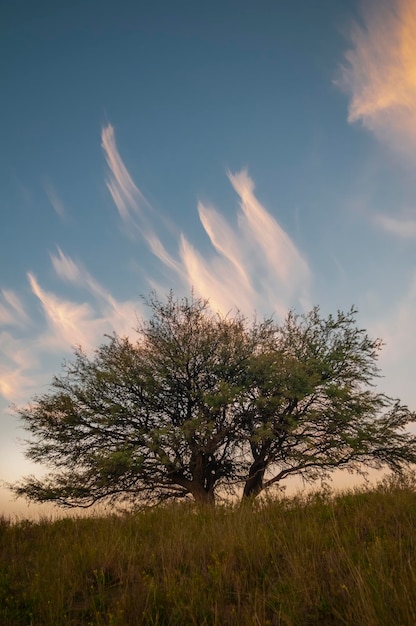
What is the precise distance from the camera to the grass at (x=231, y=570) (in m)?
5.28

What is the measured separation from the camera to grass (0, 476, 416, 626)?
5281 mm

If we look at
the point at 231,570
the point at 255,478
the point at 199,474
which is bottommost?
the point at 231,570

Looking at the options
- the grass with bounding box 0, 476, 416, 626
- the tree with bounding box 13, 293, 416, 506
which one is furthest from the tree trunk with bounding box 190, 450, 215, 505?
the grass with bounding box 0, 476, 416, 626

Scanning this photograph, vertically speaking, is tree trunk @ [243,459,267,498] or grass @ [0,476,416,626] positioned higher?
tree trunk @ [243,459,267,498]

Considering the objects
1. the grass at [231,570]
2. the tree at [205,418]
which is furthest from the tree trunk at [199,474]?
the grass at [231,570]

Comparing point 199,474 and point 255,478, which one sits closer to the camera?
point 199,474

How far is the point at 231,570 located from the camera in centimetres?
641

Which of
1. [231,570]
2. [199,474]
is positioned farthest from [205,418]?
[231,570]

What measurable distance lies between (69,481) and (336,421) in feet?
41.1

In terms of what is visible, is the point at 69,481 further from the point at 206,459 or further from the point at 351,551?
the point at 351,551

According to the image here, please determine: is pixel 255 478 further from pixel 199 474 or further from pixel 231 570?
pixel 231 570

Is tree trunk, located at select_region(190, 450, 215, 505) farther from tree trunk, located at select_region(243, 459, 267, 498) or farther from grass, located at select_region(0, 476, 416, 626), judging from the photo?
grass, located at select_region(0, 476, 416, 626)

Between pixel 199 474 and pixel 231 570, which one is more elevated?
pixel 199 474

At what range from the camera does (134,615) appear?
5695 mm
